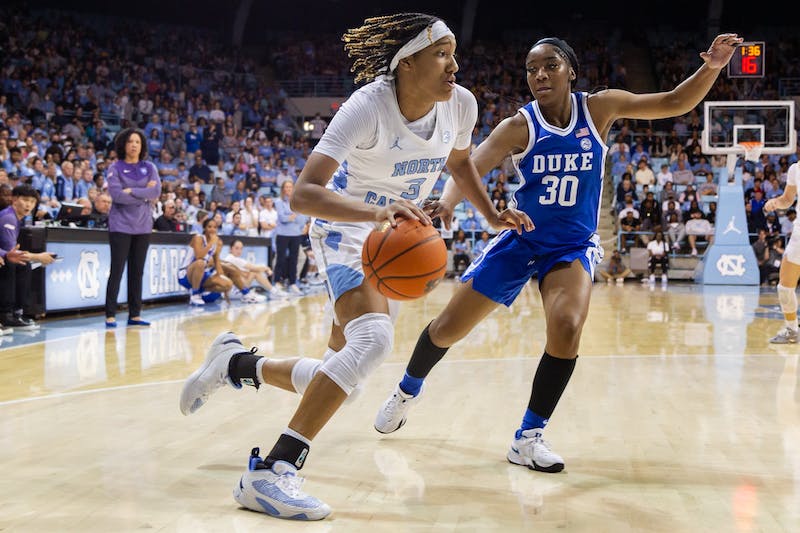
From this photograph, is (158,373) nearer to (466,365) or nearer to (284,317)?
(466,365)

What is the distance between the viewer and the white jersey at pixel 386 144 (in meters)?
3.04

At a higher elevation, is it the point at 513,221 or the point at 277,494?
the point at 513,221

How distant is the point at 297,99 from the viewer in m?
27.4

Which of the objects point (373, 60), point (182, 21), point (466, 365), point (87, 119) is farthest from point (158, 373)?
point (182, 21)

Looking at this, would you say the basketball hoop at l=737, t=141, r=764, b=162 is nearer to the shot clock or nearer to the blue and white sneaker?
the shot clock

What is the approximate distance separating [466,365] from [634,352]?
164 cm

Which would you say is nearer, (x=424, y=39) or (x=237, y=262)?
(x=424, y=39)

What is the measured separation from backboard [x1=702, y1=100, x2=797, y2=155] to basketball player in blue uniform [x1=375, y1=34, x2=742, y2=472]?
527 inches

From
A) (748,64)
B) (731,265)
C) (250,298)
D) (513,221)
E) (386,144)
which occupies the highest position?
(748,64)

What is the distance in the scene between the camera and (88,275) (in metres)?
9.56

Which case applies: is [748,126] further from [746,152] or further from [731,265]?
[731,265]

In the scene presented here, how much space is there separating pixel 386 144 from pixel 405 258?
22.6 inches

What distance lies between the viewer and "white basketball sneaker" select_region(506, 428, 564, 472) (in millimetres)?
3342

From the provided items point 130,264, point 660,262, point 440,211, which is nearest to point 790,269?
point 440,211
